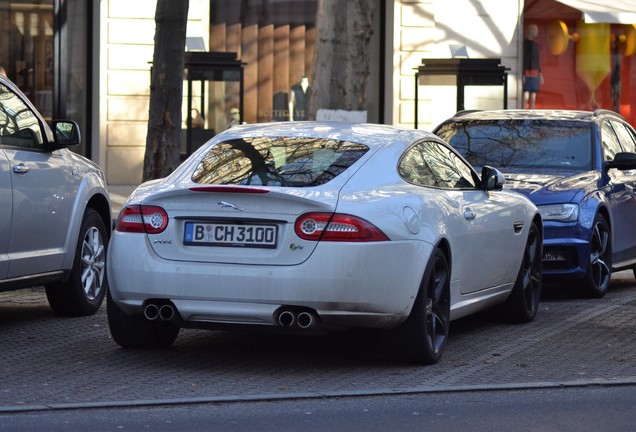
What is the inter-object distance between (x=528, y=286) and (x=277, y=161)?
2.80 meters

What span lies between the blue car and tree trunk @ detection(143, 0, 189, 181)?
3.26 m

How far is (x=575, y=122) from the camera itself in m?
12.8

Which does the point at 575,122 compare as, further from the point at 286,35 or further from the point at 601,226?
the point at 286,35

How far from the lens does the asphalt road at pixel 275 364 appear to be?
7.25 meters

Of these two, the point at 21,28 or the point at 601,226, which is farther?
the point at 21,28

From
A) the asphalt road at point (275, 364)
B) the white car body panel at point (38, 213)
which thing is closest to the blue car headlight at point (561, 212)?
the asphalt road at point (275, 364)

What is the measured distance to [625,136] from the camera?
Result: 13.7m

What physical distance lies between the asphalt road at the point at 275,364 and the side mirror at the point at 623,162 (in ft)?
7.03

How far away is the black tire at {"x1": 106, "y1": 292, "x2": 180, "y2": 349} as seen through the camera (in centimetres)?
833

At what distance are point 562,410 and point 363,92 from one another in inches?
354

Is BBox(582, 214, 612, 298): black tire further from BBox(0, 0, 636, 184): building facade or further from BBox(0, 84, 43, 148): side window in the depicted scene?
BBox(0, 0, 636, 184): building facade

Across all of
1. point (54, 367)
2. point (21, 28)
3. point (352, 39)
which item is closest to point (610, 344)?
point (54, 367)

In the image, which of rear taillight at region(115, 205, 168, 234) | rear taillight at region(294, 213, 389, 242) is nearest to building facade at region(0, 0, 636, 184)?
rear taillight at region(115, 205, 168, 234)

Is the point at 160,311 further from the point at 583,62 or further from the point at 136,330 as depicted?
the point at 583,62
